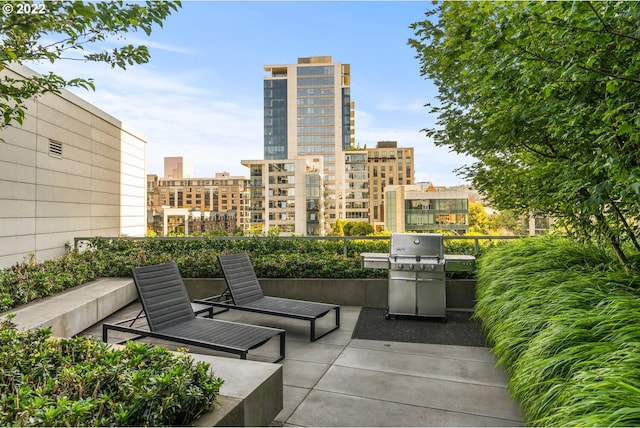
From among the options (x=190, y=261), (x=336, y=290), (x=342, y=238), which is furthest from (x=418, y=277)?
(x=190, y=261)

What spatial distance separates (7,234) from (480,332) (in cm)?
864

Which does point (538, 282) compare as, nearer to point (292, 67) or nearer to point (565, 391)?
point (565, 391)

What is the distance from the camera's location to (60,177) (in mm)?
9117

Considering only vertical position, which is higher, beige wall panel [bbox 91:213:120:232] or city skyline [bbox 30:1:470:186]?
city skyline [bbox 30:1:470:186]

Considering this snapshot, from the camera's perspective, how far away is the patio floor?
9.75 feet

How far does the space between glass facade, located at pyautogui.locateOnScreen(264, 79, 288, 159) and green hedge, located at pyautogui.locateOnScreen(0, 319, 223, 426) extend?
10202 cm

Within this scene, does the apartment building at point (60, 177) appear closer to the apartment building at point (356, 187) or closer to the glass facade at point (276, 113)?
the apartment building at point (356, 187)

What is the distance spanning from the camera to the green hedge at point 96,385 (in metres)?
1.81

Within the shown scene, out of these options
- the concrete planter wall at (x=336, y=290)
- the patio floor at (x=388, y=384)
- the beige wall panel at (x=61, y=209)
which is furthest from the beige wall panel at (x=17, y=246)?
the patio floor at (x=388, y=384)

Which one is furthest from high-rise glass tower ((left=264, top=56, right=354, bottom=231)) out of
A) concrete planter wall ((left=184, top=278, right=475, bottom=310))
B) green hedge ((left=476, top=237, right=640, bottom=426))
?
green hedge ((left=476, top=237, right=640, bottom=426))

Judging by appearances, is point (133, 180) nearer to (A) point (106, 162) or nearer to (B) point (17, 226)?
(A) point (106, 162)

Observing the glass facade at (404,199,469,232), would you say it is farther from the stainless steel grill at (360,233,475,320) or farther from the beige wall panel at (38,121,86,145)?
the stainless steel grill at (360,233,475,320)

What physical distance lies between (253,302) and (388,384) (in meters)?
2.52

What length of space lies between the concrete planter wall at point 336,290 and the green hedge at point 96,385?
4468 mm
